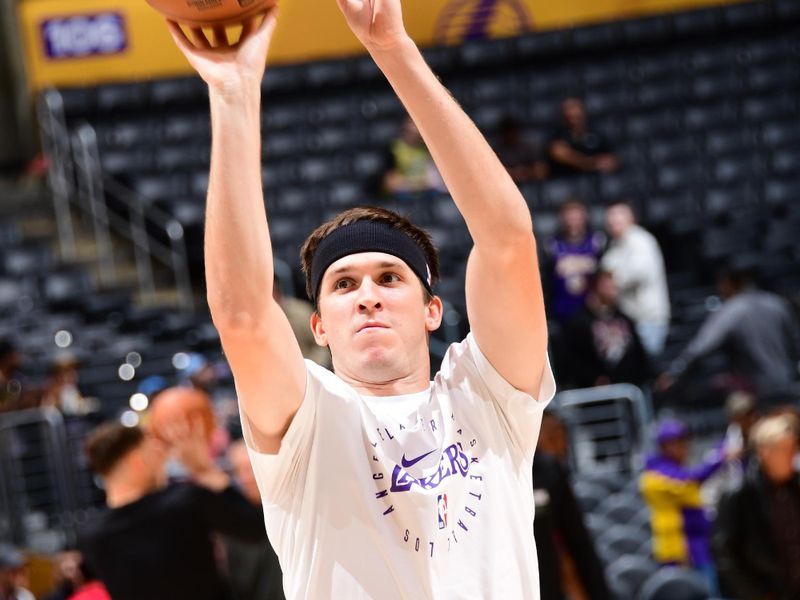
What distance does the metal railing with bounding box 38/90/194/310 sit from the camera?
12492 millimetres

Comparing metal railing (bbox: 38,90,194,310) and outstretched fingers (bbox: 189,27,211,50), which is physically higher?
metal railing (bbox: 38,90,194,310)

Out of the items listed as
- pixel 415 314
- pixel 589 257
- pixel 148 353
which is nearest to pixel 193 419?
pixel 415 314

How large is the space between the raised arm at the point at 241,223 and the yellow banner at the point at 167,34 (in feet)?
43.2

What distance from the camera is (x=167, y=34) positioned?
1500cm

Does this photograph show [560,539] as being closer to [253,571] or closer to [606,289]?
Answer: [253,571]

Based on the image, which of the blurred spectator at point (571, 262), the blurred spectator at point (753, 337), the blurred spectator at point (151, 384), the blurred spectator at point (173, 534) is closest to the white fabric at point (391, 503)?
the blurred spectator at point (173, 534)

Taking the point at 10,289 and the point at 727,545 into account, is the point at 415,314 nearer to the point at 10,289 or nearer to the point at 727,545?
the point at 727,545

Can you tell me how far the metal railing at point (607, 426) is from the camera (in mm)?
8461

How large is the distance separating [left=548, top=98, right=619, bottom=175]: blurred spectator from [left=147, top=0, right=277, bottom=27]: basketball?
35.0 ft

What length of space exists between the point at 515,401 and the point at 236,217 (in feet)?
2.16

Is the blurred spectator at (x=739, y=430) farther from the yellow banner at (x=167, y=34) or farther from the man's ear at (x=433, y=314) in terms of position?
the yellow banner at (x=167, y=34)

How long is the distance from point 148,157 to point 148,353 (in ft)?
13.1

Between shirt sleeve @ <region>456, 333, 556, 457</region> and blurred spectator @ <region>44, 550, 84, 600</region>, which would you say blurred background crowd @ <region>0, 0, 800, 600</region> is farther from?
shirt sleeve @ <region>456, 333, 556, 457</region>

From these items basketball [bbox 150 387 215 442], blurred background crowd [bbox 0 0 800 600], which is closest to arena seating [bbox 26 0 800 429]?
blurred background crowd [bbox 0 0 800 600]
